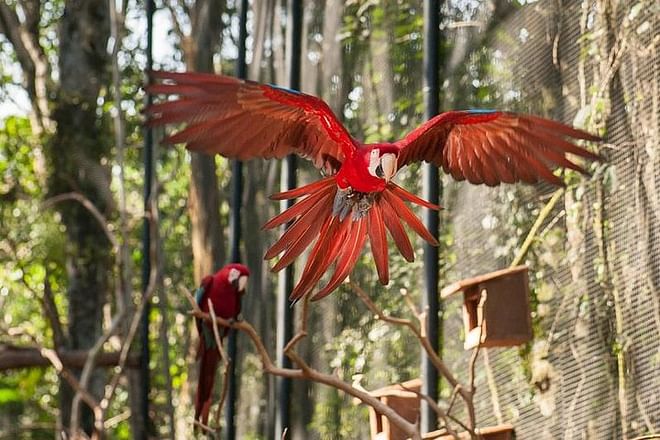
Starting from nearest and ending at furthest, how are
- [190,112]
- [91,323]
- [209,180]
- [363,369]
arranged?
[190,112] < [363,369] < [209,180] < [91,323]

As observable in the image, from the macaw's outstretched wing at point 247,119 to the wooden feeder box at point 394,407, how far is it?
23.5 inches

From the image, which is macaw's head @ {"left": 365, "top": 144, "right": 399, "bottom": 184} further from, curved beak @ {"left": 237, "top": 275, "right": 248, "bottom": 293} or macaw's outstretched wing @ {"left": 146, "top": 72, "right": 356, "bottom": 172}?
curved beak @ {"left": 237, "top": 275, "right": 248, "bottom": 293}

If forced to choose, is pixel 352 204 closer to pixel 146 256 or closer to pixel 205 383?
pixel 205 383

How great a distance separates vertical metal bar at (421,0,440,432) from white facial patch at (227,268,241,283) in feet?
2.70

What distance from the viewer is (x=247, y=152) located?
208cm

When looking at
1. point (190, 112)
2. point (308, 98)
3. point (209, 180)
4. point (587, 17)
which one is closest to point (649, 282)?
point (587, 17)

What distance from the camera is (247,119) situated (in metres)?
2.07

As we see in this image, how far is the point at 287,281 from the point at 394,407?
910 millimetres

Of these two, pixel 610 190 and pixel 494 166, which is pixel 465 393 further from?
pixel 610 190

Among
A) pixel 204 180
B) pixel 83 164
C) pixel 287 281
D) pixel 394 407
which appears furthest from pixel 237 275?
pixel 83 164

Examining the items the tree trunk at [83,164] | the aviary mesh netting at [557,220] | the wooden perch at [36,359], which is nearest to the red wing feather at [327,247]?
the aviary mesh netting at [557,220]

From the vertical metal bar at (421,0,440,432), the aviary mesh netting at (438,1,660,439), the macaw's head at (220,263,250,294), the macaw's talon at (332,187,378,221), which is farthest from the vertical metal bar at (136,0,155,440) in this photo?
the macaw's talon at (332,187,378,221)

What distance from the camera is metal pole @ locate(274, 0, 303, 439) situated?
11.1 ft

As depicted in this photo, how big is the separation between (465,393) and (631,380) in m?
0.44
